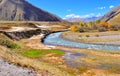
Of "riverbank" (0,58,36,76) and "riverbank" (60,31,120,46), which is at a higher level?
"riverbank" (0,58,36,76)

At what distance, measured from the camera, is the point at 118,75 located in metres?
34.8

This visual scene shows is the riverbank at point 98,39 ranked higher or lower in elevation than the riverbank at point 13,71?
lower

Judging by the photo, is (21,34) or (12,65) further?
(21,34)

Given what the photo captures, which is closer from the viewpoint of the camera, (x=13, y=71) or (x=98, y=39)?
(x=13, y=71)

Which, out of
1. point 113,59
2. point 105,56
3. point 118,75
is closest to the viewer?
point 118,75

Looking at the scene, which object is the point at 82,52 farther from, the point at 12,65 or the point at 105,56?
the point at 12,65

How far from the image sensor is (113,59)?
48.3 meters

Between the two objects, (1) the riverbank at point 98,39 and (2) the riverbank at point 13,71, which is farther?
(1) the riverbank at point 98,39

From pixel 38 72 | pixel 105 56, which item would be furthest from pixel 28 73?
pixel 105 56

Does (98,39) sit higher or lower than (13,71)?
lower

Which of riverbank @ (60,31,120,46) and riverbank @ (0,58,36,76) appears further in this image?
riverbank @ (60,31,120,46)

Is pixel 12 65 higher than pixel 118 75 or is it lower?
higher

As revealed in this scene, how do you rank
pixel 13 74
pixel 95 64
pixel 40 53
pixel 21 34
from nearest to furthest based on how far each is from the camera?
pixel 13 74
pixel 95 64
pixel 40 53
pixel 21 34

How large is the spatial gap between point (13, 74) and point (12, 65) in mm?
2723
